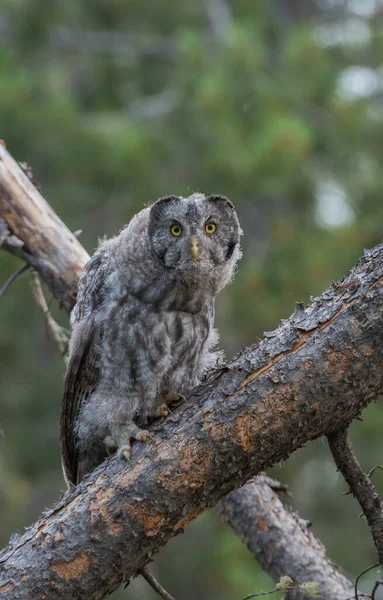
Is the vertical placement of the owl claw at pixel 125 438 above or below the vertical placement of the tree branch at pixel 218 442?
above

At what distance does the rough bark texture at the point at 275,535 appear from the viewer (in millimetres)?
4688

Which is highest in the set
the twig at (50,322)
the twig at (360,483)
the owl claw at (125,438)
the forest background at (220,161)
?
the forest background at (220,161)

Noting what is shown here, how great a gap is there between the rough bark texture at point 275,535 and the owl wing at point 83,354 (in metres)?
1.05

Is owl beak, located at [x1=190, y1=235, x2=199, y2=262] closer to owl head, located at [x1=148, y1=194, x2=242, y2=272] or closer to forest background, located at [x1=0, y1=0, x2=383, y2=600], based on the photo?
owl head, located at [x1=148, y1=194, x2=242, y2=272]

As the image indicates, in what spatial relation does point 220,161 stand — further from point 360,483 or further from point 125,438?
point 360,483

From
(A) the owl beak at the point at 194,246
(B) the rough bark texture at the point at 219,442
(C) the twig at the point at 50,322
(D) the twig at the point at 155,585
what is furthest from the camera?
(C) the twig at the point at 50,322

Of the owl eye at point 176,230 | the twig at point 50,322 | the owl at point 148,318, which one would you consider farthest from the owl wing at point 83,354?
the twig at point 50,322

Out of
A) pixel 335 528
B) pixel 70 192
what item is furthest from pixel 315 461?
pixel 70 192

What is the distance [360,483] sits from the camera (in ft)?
11.1

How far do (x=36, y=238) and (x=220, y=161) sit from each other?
14.5 ft

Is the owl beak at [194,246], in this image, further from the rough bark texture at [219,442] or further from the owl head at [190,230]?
the rough bark texture at [219,442]

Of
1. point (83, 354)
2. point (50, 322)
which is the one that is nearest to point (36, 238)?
point (50, 322)

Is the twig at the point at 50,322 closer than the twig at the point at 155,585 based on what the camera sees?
No

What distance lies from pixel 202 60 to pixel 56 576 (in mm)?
7645
